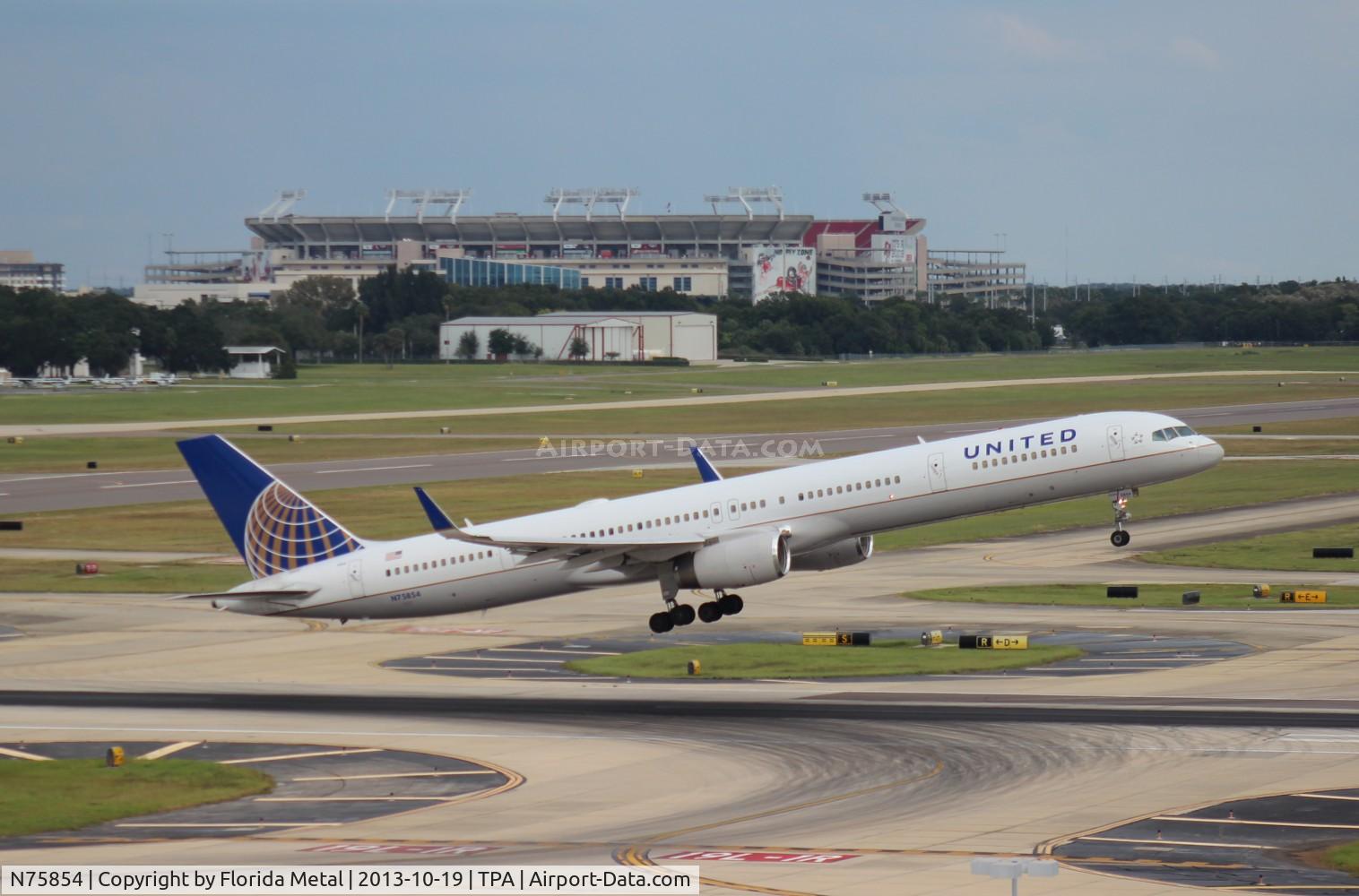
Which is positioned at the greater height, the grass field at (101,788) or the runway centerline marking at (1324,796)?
the runway centerline marking at (1324,796)

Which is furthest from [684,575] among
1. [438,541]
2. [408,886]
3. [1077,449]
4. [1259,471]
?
[1259,471]

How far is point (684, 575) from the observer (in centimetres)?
6147

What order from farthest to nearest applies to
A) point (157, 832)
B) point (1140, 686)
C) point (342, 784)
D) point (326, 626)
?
point (326, 626) < point (1140, 686) < point (342, 784) < point (157, 832)

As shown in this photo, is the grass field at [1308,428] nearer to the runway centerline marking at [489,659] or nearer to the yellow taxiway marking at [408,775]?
the runway centerline marking at [489,659]

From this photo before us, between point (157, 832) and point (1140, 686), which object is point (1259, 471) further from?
point (157, 832)

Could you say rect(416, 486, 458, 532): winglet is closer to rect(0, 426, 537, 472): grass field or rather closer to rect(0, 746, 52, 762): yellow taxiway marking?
rect(0, 746, 52, 762): yellow taxiway marking

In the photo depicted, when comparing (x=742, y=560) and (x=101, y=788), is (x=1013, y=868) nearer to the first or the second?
(x=101, y=788)

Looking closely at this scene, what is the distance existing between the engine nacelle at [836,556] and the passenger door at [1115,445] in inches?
342

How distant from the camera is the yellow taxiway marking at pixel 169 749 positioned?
5194cm

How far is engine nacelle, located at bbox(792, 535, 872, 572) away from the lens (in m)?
62.7

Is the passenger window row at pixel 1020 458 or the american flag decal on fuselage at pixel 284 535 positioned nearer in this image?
the passenger window row at pixel 1020 458

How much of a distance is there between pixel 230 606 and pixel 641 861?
29.1m

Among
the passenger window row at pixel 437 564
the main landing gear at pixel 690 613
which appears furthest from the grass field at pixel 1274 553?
the passenger window row at pixel 437 564

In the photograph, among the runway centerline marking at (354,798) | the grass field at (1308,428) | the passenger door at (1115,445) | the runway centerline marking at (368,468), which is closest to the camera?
the runway centerline marking at (354,798)
